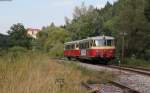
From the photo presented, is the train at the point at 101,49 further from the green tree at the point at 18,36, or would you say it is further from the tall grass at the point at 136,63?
the green tree at the point at 18,36

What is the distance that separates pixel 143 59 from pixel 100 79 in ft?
70.2

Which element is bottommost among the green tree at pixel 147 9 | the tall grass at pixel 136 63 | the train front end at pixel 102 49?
the tall grass at pixel 136 63

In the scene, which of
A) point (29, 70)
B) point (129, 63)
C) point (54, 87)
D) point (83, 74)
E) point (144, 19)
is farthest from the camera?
point (144, 19)

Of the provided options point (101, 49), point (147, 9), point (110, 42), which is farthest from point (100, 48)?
point (147, 9)

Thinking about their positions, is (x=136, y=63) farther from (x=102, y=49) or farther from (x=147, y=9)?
(x=147, y=9)

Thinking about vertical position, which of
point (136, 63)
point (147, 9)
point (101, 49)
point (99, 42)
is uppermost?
point (147, 9)

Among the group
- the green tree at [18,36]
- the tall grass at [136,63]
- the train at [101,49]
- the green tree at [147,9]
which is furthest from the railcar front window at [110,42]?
the green tree at [18,36]

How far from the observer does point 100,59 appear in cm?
4453

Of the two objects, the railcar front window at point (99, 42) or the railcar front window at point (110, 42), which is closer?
the railcar front window at point (99, 42)

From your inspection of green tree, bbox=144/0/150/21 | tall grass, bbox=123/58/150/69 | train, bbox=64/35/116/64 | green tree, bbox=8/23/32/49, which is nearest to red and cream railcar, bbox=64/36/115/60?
train, bbox=64/35/116/64

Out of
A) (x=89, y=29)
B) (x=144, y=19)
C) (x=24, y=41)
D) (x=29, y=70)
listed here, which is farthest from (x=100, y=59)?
(x=89, y=29)

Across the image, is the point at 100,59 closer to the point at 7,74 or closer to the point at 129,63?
the point at 129,63

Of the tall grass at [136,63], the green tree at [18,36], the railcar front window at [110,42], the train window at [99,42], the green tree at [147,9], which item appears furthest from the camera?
the green tree at [147,9]

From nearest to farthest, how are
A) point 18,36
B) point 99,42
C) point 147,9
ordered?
point 18,36
point 99,42
point 147,9
